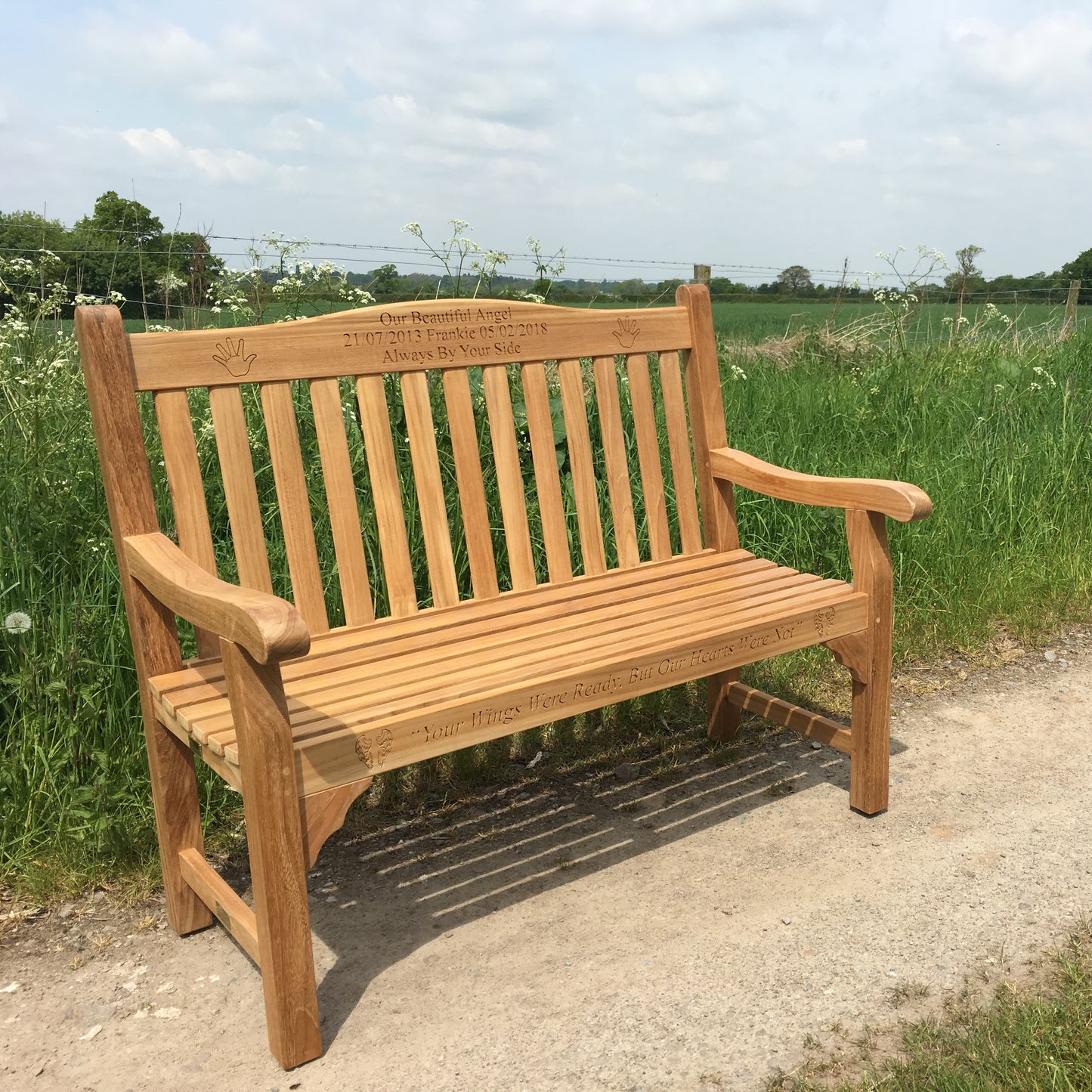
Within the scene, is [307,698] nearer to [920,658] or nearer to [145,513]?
[145,513]

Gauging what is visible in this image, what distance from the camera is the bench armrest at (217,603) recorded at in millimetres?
1746

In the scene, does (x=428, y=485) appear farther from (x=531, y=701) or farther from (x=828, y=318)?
(x=828, y=318)

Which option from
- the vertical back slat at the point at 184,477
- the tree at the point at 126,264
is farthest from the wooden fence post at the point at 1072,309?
the vertical back slat at the point at 184,477

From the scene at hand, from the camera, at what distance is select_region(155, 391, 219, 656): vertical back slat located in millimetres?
2324

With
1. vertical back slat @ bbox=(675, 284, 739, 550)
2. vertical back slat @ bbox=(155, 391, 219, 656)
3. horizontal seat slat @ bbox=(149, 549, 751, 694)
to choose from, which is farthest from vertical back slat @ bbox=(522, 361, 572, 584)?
vertical back slat @ bbox=(155, 391, 219, 656)

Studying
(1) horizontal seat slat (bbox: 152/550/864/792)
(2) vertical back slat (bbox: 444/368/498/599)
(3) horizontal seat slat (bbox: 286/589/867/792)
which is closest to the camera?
(3) horizontal seat slat (bbox: 286/589/867/792)

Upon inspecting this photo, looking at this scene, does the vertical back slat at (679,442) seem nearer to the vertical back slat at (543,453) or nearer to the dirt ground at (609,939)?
the vertical back slat at (543,453)

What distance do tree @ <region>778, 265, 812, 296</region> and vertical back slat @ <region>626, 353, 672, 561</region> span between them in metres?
8.80

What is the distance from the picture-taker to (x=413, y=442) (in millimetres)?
2684

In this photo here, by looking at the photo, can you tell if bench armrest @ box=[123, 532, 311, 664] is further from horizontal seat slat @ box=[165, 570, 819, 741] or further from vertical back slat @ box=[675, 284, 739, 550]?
vertical back slat @ box=[675, 284, 739, 550]

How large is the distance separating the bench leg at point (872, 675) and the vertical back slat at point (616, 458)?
606 mm

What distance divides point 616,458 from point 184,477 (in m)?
1.19

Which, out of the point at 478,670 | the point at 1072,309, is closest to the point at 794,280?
the point at 1072,309

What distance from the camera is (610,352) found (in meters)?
2.98
